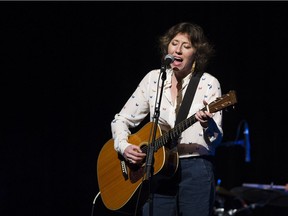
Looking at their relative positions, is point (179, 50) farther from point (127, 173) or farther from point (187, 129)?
point (127, 173)

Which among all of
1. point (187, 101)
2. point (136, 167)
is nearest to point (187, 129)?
point (187, 101)

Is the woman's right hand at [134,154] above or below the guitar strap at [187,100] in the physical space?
below

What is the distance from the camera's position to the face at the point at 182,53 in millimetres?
3109

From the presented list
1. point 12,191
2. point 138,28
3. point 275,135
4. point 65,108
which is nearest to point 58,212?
point 12,191

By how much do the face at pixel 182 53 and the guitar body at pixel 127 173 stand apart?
1.35 ft

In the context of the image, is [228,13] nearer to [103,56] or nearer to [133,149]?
[103,56]

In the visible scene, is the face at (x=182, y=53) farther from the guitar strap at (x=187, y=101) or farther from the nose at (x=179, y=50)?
the guitar strap at (x=187, y=101)

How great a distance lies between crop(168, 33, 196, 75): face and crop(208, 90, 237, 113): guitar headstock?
496 millimetres

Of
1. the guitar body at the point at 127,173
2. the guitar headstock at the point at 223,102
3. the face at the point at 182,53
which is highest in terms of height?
the face at the point at 182,53

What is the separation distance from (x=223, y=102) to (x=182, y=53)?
23.1 inches

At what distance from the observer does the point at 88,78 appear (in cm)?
529

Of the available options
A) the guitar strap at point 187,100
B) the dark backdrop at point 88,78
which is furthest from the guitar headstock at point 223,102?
the dark backdrop at point 88,78

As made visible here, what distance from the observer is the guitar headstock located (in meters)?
2.64

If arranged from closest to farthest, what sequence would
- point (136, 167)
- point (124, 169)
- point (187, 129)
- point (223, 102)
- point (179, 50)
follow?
point (223, 102)
point (187, 129)
point (179, 50)
point (136, 167)
point (124, 169)
